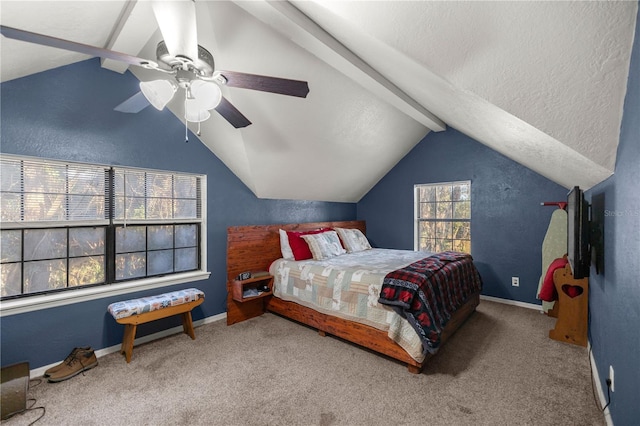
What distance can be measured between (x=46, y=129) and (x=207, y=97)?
1546 mm

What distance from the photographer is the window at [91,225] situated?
88.7 inches

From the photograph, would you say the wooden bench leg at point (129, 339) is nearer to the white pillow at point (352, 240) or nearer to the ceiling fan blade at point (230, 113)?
the ceiling fan blade at point (230, 113)

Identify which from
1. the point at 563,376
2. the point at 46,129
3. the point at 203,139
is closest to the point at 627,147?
the point at 563,376

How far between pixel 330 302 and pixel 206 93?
2.15 m

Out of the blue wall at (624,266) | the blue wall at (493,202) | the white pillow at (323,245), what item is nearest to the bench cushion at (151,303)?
the white pillow at (323,245)

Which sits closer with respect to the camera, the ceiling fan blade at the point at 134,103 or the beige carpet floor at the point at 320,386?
the beige carpet floor at the point at 320,386

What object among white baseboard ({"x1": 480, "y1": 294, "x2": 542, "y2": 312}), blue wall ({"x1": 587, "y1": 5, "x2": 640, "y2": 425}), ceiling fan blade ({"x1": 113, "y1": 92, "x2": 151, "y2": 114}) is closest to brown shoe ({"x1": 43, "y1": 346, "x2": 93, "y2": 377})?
ceiling fan blade ({"x1": 113, "y1": 92, "x2": 151, "y2": 114})

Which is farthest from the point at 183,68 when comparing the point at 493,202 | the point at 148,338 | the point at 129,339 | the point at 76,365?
the point at 493,202

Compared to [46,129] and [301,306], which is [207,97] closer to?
[46,129]

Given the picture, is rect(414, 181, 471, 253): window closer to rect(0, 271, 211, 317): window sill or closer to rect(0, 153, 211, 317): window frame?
rect(0, 153, 211, 317): window frame

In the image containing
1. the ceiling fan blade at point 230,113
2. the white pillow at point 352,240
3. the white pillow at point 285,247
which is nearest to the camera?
the ceiling fan blade at point 230,113

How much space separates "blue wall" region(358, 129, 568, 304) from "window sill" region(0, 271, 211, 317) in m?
3.61

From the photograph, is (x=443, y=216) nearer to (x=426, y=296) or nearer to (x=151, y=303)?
(x=426, y=296)

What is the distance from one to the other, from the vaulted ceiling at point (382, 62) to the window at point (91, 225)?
0.72 m
